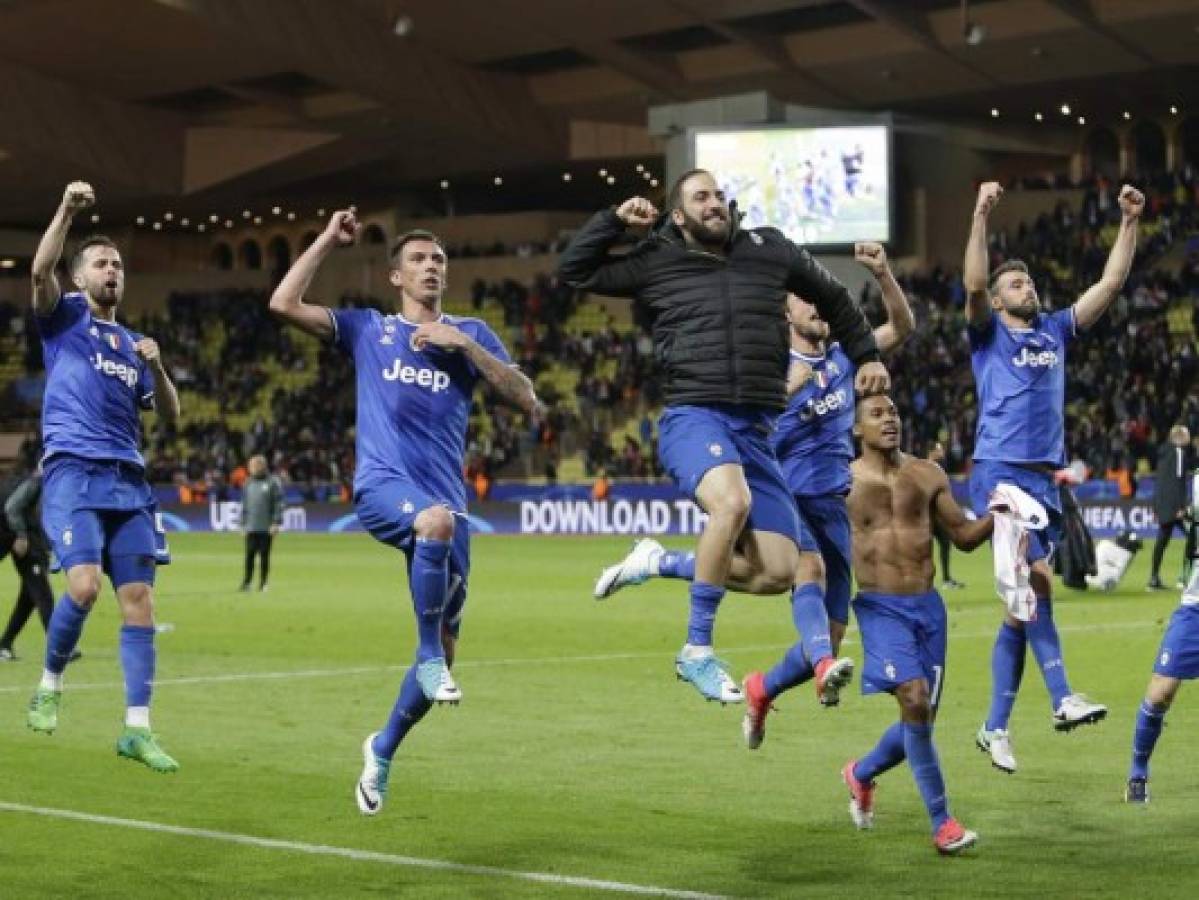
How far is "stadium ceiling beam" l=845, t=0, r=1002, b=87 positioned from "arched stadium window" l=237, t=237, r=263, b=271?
34.8 meters

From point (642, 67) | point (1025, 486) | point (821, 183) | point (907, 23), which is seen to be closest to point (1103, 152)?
point (907, 23)

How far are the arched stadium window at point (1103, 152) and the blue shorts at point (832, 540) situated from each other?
180 ft

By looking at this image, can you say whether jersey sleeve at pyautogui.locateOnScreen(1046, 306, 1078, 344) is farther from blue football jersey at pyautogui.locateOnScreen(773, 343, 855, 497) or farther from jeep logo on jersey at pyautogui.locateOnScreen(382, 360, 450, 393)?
jeep logo on jersey at pyautogui.locateOnScreen(382, 360, 450, 393)

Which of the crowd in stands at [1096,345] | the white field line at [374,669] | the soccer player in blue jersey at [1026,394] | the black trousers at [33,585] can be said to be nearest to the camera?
the soccer player in blue jersey at [1026,394]

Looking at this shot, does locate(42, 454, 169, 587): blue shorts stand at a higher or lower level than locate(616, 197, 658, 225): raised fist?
lower

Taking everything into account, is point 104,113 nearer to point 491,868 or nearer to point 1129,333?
point 1129,333

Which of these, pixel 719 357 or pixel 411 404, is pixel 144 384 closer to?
pixel 411 404

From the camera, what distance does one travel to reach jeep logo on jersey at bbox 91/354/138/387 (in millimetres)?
12539

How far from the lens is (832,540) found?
13.4 metres

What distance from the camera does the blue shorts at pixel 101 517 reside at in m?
12.5

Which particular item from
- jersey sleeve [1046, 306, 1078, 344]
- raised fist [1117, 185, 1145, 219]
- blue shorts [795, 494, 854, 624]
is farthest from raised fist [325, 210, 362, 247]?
jersey sleeve [1046, 306, 1078, 344]

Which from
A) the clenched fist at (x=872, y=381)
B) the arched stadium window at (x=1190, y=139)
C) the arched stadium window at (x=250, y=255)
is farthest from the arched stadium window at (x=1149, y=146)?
the clenched fist at (x=872, y=381)

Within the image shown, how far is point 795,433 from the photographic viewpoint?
13.3m

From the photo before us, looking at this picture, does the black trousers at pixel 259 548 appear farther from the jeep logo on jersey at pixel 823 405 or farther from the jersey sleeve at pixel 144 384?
the jeep logo on jersey at pixel 823 405
